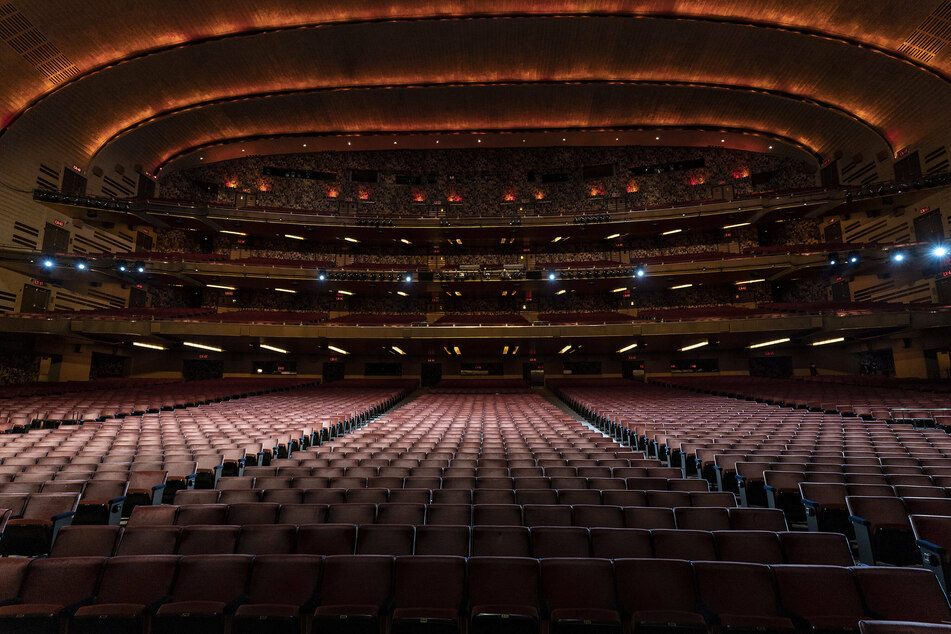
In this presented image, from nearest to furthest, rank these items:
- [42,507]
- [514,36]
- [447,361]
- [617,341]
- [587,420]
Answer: [42,507] < [587,420] < [514,36] < [617,341] < [447,361]

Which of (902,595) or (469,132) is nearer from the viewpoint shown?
(902,595)

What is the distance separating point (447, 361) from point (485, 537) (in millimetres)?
19556

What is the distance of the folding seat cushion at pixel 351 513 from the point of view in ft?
11.6

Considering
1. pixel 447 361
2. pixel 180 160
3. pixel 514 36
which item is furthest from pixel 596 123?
pixel 180 160

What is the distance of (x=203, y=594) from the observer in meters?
2.55

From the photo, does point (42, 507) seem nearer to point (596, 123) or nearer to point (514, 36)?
point (514, 36)

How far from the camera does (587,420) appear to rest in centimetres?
1207

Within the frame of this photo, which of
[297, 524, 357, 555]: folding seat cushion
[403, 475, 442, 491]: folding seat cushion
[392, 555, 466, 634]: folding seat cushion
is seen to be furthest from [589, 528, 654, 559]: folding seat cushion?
[403, 475, 442, 491]: folding seat cushion

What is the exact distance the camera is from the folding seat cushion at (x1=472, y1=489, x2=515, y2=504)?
394 centimetres

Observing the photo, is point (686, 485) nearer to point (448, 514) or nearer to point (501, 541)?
point (501, 541)

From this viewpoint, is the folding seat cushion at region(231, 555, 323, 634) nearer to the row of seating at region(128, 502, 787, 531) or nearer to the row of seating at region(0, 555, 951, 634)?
the row of seating at region(0, 555, 951, 634)

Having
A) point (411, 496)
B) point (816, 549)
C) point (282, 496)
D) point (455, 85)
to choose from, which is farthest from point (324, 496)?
point (455, 85)

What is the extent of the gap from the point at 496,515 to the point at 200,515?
7.81 ft

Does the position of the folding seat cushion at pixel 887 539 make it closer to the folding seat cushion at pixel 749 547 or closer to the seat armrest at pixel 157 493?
the folding seat cushion at pixel 749 547
